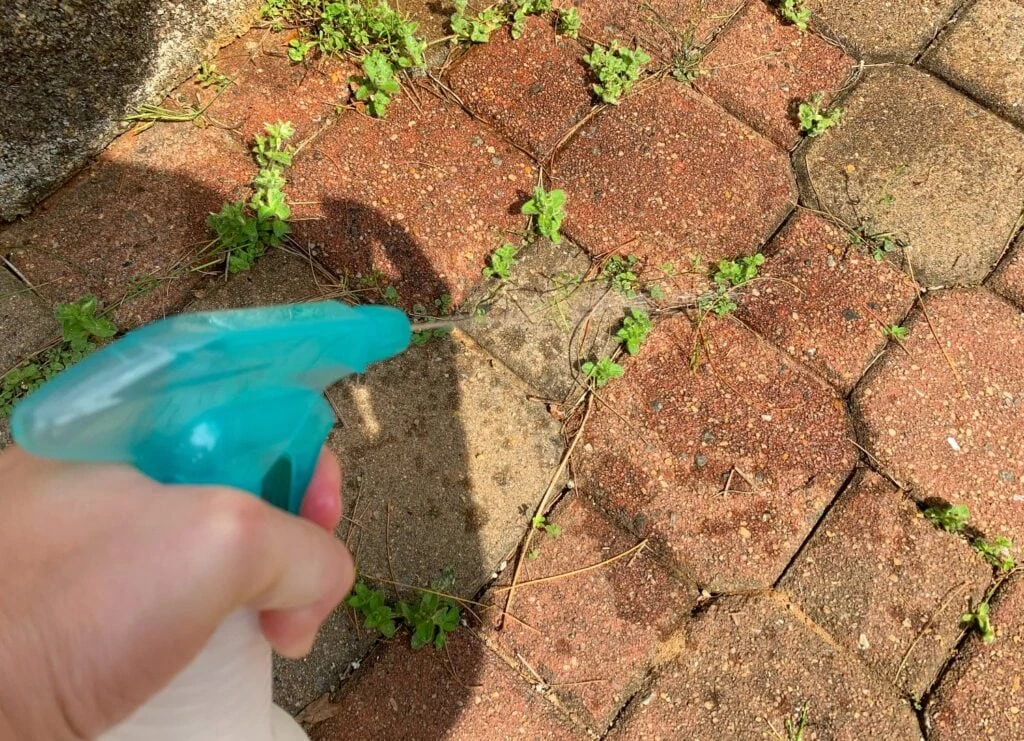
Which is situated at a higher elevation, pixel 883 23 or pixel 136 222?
pixel 883 23

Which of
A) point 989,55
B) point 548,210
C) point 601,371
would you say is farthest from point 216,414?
point 989,55

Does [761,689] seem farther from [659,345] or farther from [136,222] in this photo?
[136,222]

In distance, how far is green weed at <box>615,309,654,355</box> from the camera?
202 centimetres

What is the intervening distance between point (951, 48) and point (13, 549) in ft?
9.10

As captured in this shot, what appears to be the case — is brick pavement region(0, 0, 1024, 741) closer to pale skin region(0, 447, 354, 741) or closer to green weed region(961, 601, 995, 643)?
green weed region(961, 601, 995, 643)

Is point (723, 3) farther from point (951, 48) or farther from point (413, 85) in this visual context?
point (413, 85)

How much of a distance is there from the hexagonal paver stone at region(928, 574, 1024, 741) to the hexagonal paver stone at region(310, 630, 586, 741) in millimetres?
863

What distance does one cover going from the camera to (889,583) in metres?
1.88

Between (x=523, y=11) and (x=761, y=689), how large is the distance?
203cm

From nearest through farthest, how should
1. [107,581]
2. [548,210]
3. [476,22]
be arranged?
[107,581] < [548,210] < [476,22]

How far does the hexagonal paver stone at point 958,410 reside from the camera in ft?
6.40

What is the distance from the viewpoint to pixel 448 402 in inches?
77.7

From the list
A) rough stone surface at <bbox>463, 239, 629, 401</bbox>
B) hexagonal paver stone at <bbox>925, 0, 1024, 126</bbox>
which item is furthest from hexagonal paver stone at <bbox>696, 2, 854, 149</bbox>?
rough stone surface at <bbox>463, 239, 629, 401</bbox>

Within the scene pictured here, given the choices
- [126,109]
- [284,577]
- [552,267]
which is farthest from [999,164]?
[126,109]
